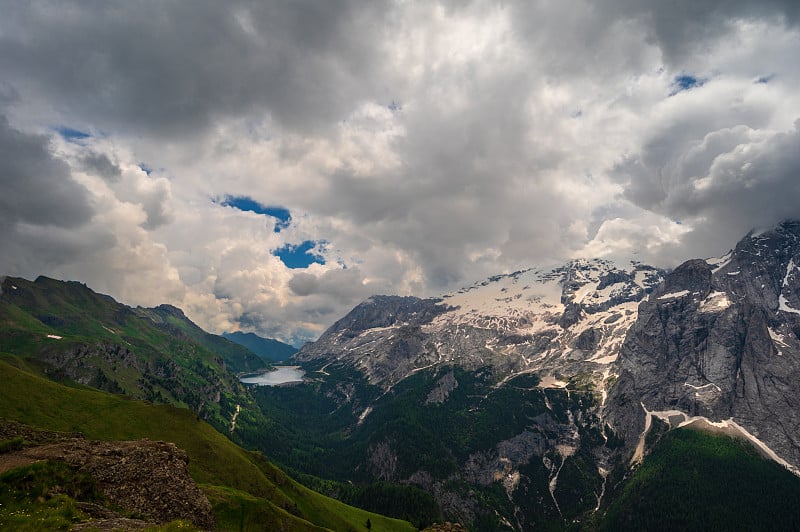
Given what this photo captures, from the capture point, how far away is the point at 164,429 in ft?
446

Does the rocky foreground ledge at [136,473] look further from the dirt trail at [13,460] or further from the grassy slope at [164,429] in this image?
the grassy slope at [164,429]

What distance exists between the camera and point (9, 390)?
5364 inches

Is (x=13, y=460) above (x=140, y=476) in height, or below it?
above

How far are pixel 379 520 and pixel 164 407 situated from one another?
347 feet

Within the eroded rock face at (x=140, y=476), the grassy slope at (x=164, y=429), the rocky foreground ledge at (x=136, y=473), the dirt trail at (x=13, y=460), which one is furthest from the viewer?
the grassy slope at (x=164, y=429)

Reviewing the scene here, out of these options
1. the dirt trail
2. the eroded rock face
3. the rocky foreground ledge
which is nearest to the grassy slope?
the rocky foreground ledge

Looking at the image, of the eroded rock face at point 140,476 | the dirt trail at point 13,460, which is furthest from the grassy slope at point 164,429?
the dirt trail at point 13,460

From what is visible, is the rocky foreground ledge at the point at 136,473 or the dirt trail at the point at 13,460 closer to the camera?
the dirt trail at the point at 13,460

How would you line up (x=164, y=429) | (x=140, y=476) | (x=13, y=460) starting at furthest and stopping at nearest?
1. (x=164, y=429)
2. (x=140, y=476)
3. (x=13, y=460)

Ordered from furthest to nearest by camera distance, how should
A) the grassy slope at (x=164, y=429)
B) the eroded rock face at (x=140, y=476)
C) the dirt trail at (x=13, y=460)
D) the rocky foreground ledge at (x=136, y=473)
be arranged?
1. the grassy slope at (x=164, y=429)
2. the eroded rock face at (x=140, y=476)
3. the rocky foreground ledge at (x=136, y=473)
4. the dirt trail at (x=13, y=460)

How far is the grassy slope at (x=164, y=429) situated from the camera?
125875 mm

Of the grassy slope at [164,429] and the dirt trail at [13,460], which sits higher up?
the dirt trail at [13,460]

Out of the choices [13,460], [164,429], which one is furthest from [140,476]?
[164,429]

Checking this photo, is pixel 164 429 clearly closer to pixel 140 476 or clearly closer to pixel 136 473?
pixel 136 473
